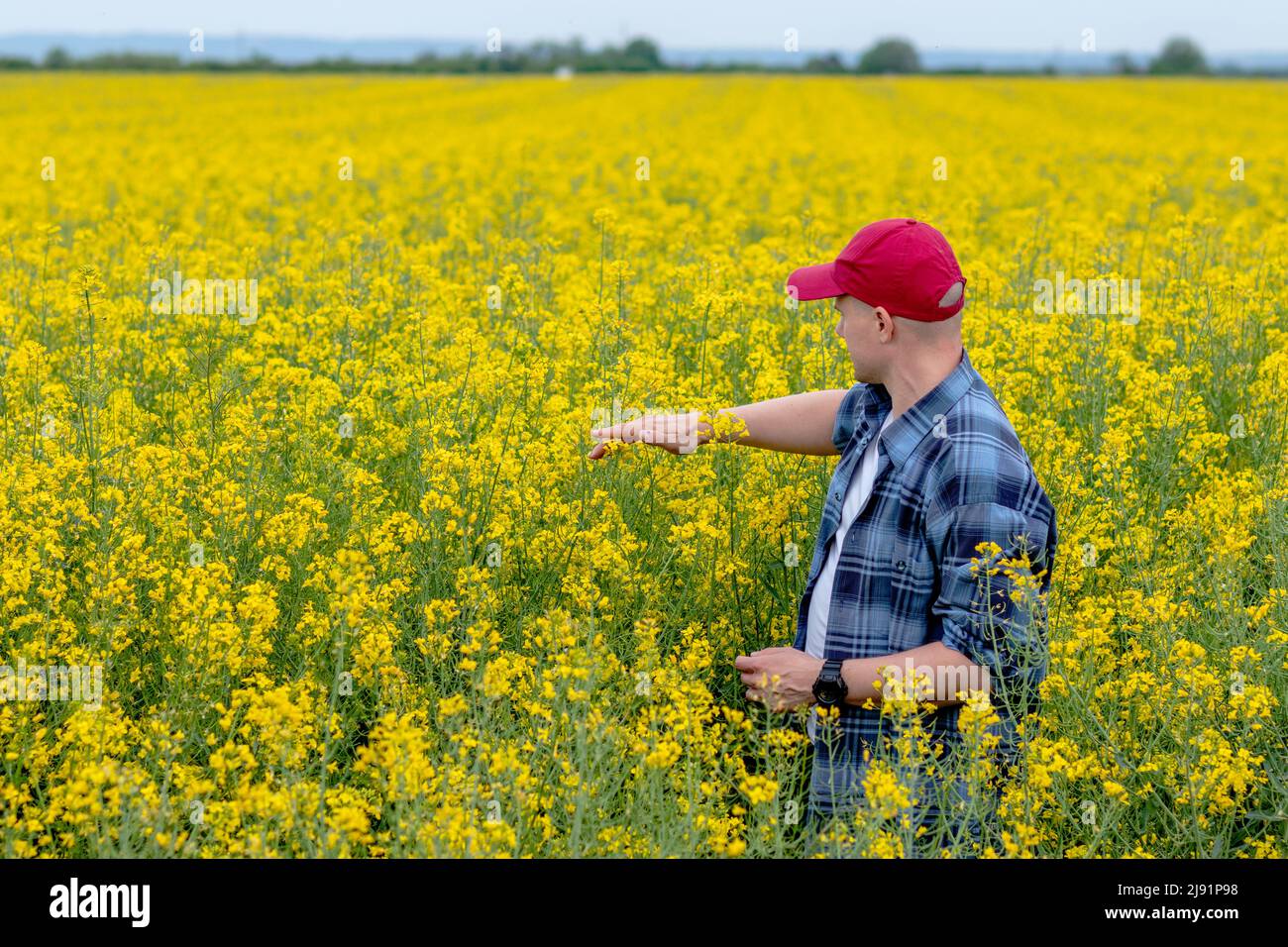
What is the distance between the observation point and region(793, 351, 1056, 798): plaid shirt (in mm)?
3428

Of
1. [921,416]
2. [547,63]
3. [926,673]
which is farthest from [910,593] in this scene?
[547,63]

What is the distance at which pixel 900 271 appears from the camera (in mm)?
3537

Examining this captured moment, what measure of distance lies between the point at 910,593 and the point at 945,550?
16cm

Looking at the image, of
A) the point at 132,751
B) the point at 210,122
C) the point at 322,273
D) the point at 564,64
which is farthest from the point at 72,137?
the point at 564,64

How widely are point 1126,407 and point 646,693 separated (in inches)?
137

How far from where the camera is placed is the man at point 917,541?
11.3ft

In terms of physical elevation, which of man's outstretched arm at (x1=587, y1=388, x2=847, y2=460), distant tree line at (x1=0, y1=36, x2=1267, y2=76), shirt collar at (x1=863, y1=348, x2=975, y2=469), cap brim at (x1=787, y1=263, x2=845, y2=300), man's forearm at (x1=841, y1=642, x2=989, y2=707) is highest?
distant tree line at (x1=0, y1=36, x2=1267, y2=76)

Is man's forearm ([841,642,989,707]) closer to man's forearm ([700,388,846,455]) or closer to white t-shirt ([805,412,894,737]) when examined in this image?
white t-shirt ([805,412,894,737])

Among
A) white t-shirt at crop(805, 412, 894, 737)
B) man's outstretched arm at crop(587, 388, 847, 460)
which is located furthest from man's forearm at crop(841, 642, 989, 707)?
man's outstretched arm at crop(587, 388, 847, 460)

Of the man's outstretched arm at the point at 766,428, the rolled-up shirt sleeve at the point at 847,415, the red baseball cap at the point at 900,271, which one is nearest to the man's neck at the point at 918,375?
the red baseball cap at the point at 900,271

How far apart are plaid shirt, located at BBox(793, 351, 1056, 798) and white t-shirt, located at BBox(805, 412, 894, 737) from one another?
0.24 ft

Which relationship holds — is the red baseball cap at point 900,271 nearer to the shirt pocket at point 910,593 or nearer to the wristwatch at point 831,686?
the shirt pocket at point 910,593

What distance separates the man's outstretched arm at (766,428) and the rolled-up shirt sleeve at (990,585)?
2.54 feet

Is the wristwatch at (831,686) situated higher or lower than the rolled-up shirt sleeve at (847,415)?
lower
